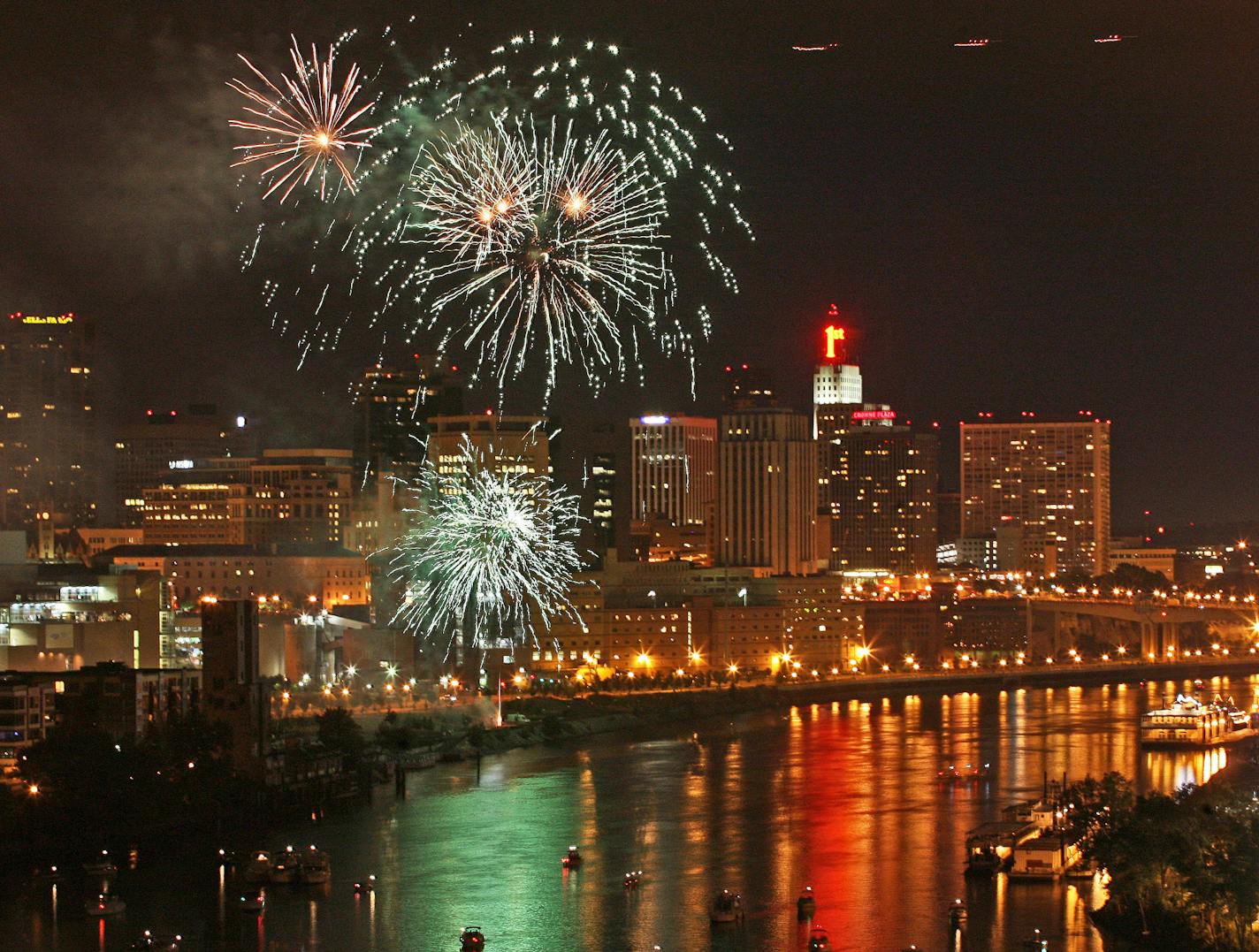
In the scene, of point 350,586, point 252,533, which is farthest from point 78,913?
point 252,533

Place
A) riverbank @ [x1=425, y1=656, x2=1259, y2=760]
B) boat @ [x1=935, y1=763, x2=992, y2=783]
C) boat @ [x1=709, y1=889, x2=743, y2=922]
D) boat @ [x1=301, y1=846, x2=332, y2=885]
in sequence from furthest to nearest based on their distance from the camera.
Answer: riverbank @ [x1=425, y1=656, x2=1259, y2=760] < boat @ [x1=935, y1=763, x2=992, y2=783] < boat @ [x1=301, y1=846, x2=332, y2=885] < boat @ [x1=709, y1=889, x2=743, y2=922]

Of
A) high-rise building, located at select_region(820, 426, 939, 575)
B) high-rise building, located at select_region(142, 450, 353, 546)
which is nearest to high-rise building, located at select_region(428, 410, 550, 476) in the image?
high-rise building, located at select_region(142, 450, 353, 546)

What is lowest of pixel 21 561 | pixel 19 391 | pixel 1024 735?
pixel 1024 735

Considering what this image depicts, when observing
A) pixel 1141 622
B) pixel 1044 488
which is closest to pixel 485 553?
pixel 1141 622

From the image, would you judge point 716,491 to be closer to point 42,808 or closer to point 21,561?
point 21,561

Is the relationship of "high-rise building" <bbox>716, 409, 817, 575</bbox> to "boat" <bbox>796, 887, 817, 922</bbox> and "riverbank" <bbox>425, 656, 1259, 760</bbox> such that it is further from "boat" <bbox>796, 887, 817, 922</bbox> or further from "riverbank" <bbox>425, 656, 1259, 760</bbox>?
"boat" <bbox>796, 887, 817, 922</bbox>

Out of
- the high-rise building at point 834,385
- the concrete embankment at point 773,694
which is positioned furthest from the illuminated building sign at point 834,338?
→ the concrete embankment at point 773,694

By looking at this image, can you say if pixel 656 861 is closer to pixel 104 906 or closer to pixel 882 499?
pixel 104 906

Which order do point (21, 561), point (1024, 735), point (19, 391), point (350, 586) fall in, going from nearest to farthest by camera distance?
point (1024, 735)
point (21, 561)
point (350, 586)
point (19, 391)

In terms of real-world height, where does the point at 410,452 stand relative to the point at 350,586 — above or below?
above
